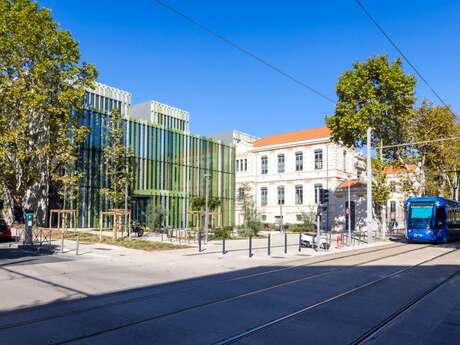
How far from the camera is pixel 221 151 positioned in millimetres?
54188

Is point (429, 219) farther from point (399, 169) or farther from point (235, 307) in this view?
point (399, 169)

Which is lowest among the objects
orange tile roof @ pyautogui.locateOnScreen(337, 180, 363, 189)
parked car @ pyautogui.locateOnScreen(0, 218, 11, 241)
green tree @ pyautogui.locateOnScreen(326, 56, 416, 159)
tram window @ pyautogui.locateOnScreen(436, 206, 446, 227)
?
parked car @ pyautogui.locateOnScreen(0, 218, 11, 241)

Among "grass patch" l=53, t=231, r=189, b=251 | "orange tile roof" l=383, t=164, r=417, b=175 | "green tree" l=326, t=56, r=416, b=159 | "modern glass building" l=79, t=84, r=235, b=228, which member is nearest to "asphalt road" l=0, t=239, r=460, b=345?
"grass patch" l=53, t=231, r=189, b=251

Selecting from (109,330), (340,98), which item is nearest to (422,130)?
(340,98)

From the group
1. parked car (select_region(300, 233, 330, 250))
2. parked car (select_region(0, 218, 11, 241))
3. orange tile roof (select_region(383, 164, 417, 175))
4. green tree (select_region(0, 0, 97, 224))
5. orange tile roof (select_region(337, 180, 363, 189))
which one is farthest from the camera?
orange tile roof (select_region(337, 180, 363, 189))

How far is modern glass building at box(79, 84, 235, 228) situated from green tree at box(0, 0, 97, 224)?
6.09m

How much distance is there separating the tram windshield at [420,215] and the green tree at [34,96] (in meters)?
24.4

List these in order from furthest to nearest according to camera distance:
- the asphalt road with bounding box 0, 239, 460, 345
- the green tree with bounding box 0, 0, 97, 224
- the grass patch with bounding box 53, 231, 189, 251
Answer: the green tree with bounding box 0, 0, 97, 224 → the grass patch with bounding box 53, 231, 189, 251 → the asphalt road with bounding box 0, 239, 460, 345

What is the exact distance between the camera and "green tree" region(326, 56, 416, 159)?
128ft

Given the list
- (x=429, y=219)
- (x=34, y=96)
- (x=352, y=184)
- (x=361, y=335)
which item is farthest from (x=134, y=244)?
(x=352, y=184)

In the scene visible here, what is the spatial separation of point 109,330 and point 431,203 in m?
29.1

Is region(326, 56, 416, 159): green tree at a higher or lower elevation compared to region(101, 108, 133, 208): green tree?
higher

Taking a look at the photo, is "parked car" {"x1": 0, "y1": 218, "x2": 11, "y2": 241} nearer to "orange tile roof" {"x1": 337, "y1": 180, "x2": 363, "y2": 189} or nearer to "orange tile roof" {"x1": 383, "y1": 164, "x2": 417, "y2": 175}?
"orange tile roof" {"x1": 383, "y1": 164, "x2": 417, "y2": 175}

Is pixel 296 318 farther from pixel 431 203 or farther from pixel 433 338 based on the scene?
pixel 431 203
